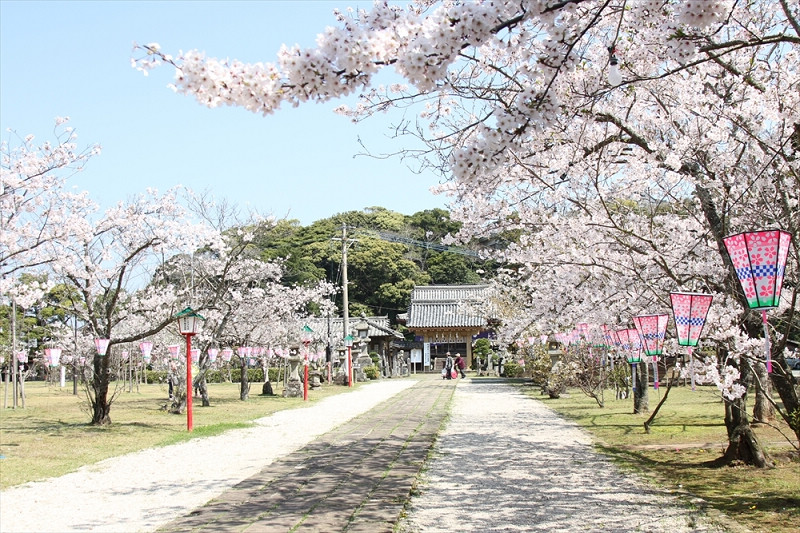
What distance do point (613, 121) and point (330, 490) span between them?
4.52 m

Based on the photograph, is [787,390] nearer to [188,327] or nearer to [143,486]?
[143,486]

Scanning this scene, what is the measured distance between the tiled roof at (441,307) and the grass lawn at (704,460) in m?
23.5

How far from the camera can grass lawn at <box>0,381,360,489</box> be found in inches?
332

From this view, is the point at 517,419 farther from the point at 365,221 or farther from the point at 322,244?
the point at 365,221

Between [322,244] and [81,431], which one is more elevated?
[322,244]

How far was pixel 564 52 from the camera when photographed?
153 inches

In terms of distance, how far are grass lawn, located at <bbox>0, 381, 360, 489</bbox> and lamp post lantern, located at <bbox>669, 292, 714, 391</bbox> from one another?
6969mm

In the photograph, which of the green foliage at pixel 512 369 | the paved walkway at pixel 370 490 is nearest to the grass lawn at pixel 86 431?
the paved walkway at pixel 370 490

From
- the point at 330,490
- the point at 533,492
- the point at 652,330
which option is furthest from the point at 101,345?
the point at 652,330

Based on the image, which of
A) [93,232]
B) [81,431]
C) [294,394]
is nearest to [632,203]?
[93,232]

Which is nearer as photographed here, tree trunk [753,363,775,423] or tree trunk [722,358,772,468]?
tree trunk [722,358,772,468]

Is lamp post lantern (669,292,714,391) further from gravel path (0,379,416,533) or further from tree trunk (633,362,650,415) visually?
tree trunk (633,362,650,415)

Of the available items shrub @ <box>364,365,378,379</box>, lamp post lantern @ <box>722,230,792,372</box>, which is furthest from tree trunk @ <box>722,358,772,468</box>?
shrub @ <box>364,365,378,379</box>

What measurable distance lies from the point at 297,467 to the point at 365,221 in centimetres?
4182
